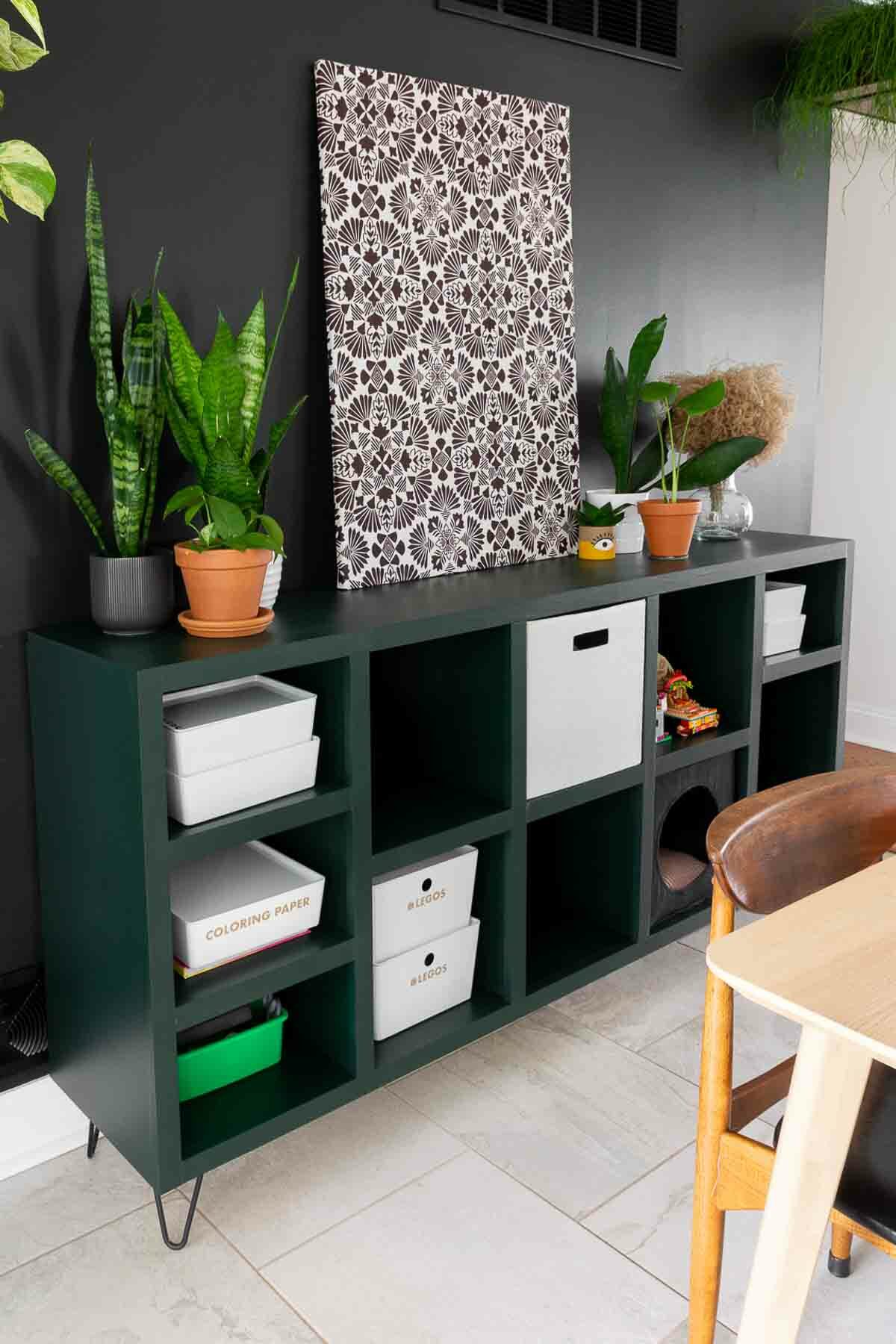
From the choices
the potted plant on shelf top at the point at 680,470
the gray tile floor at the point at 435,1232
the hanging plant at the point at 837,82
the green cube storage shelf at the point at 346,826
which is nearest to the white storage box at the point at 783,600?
the green cube storage shelf at the point at 346,826

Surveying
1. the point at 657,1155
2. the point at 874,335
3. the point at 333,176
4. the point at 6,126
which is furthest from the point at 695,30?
the point at 657,1155

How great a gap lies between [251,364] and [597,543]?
3.48 feet

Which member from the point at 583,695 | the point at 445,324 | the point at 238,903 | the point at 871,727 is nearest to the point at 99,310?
the point at 445,324

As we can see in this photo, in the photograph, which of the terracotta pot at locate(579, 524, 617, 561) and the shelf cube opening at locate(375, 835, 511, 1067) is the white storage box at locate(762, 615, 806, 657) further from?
the shelf cube opening at locate(375, 835, 511, 1067)

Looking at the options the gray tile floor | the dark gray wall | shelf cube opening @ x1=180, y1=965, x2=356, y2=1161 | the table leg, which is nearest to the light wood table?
the table leg


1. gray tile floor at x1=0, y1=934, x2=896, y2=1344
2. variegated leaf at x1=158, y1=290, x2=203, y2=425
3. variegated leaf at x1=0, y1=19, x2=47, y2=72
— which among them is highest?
variegated leaf at x1=0, y1=19, x2=47, y2=72

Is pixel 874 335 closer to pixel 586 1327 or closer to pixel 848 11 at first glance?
pixel 848 11

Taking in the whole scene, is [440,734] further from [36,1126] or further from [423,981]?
[36,1126]

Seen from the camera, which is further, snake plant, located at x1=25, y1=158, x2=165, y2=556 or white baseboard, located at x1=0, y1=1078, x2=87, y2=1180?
white baseboard, located at x1=0, y1=1078, x2=87, y2=1180

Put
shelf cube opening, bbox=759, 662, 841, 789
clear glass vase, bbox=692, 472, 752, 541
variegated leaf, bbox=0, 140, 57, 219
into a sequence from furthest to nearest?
shelf cube opening, bbox=759, 662, 841, 789
clear glass vase, bbox=692, 472, 752, 541
variegated leaf, bbox=0, 140, 57, 219

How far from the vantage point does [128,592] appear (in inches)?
75.7

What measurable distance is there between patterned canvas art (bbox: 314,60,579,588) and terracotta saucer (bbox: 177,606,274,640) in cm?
47

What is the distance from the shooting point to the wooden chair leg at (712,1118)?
1.39m

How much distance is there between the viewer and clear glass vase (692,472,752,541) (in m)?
3.08
